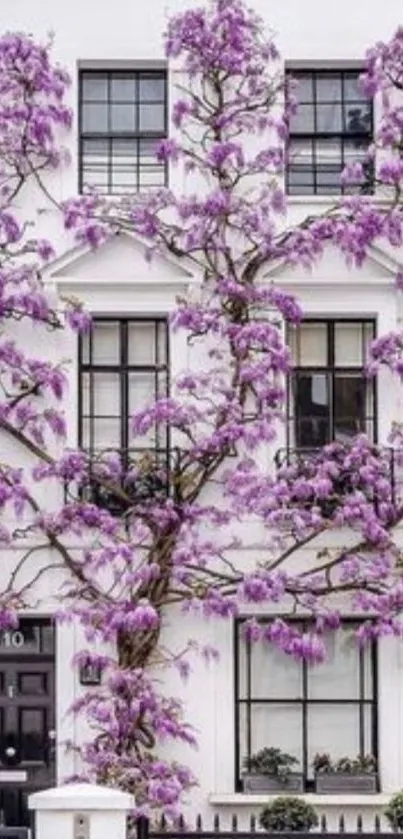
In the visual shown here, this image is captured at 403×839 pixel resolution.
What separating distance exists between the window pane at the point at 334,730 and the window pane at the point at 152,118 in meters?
6.69

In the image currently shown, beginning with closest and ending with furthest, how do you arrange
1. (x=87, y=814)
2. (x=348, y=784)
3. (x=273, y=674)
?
(x=87, y=814)
(x=348, y=784)
(x=273, y=674)

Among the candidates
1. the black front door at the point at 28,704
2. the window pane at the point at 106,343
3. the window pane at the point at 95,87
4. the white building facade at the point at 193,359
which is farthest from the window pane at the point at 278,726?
the window pane at the point at 95,87

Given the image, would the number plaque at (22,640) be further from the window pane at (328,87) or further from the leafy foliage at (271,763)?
the window pane at (328,87)

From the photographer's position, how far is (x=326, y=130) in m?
22.4

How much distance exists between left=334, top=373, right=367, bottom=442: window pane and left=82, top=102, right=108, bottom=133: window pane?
3989mm

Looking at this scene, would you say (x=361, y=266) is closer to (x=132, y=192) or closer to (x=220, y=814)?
(x=132, y=192)

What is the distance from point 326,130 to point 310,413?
10.6 ft

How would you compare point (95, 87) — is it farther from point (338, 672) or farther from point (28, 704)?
point (338, 672)

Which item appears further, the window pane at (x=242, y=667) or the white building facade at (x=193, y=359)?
the window pane at (x=242, y=667)

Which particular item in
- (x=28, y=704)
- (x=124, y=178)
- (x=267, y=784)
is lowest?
(x=267, y=784)

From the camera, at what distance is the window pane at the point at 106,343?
869 inches

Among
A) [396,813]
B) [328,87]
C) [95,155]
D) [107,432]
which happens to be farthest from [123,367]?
[396,813]

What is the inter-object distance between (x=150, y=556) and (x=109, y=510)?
702 millimetres

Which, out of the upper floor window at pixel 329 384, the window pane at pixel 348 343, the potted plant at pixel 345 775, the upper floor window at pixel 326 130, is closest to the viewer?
the potted plant at pixel 345 775
